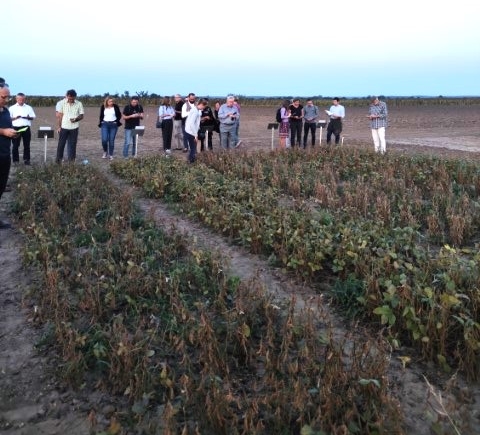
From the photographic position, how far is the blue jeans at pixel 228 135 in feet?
45.5

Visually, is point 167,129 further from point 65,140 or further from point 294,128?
point 294,128

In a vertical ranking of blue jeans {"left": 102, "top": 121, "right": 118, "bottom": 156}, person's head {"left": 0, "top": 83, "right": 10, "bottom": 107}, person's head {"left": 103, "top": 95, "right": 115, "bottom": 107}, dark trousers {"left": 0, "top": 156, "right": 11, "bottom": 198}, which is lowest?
dark trousers {"left": 0, "top": 156, "right": 11, "bottom": 198}

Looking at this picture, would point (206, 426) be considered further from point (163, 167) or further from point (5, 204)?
point (163, 167)

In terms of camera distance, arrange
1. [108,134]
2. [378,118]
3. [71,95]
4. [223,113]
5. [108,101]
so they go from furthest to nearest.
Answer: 1. [223,113]
2. [378,118]
3. [108,134]
4. [108,101]
5. [71,95]

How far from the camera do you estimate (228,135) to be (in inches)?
553

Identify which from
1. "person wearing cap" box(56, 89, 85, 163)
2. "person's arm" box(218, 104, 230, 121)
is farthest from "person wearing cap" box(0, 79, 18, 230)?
"person's arm" box(218, 104, 230, 121)

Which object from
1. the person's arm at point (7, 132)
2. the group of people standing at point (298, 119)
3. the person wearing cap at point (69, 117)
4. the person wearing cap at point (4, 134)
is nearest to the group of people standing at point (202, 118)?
the group of people standing at point (298, 119)

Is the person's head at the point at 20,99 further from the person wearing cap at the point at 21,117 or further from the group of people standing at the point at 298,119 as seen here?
the group of people standing at the point at 298,119

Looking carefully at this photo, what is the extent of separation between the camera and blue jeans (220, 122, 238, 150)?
45.5 feet

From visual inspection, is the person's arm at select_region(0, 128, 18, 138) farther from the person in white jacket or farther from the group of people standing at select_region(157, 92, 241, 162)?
the group of people standing at select_region(157, 92, 241, 162)

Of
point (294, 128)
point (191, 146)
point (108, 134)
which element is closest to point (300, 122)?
point (294, 128)

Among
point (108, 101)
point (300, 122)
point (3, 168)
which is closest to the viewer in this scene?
point (3, 168)

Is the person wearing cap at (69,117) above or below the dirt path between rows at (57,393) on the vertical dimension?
above

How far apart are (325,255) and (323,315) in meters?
1.47
